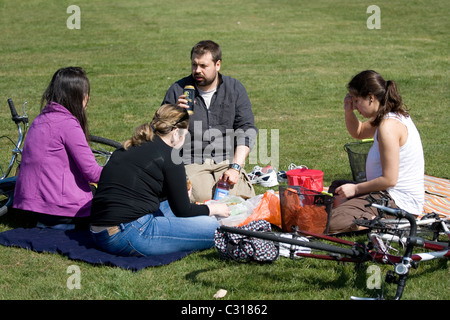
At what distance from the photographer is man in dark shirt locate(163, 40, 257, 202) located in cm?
610

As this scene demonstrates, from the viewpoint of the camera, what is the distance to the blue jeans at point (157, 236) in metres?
4.66

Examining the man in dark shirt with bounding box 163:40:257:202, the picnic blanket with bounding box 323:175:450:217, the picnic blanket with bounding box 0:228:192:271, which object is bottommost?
the picnic blanket with bounding box 0:228:192:271

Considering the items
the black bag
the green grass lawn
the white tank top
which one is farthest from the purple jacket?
the white tank top

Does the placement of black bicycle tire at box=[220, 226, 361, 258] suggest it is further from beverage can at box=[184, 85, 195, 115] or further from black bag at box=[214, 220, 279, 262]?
beverage can at box=[184, 85, 195, 115]

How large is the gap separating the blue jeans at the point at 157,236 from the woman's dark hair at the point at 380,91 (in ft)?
5.43

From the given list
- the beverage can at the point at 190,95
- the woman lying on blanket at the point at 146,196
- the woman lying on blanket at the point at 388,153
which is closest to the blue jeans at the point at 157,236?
the woman lying on blanket at the point at 146,196

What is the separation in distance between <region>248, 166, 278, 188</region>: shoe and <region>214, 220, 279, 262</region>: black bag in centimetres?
230

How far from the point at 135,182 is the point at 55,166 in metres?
1.03

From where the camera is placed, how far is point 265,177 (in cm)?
696

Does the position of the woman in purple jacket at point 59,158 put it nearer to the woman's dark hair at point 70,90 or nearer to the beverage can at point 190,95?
the woman's dark hair at point 70,90

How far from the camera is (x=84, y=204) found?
5.35 meters

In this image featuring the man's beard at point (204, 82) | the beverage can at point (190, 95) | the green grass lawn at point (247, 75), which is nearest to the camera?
the green grass lawn at point (247, 75)

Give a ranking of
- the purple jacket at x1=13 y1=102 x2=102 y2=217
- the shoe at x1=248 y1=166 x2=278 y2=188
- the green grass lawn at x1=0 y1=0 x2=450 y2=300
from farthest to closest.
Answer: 1. the shoe at x1=248 y1=166 x2=278 y2=188
2. the purple jacket at x1=13 y1=102 x2=102 y2=217
3. the green grass lawn at x1=0 y1=0 x2=450 y2=300
